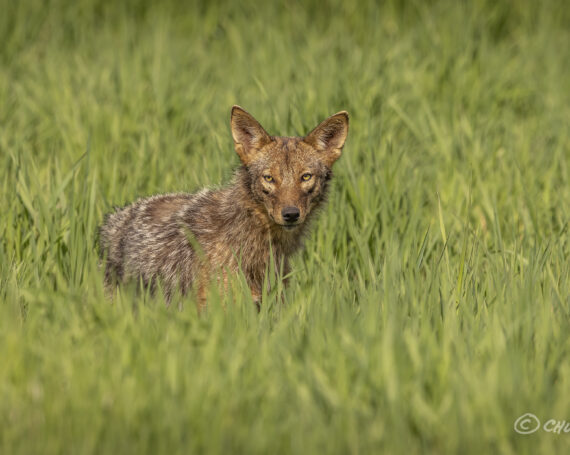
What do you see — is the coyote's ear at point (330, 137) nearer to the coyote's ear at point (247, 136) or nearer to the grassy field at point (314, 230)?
the coyote's ear at point (247, 136)

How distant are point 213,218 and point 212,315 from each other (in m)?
1.54

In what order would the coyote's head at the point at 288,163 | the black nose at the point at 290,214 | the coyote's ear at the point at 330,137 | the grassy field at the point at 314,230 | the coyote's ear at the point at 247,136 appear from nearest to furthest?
1. the grassy field at the point at 314,230
2. the black nose at the point at 290,214
3. the coyote's head at the point at 288,163
4. the coyote's ear at the point at 247,136
5. the coyote's ear at the point at 330,137

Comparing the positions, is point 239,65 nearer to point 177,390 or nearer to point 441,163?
point 441,163

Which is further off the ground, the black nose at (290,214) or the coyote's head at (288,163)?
the coyote's head at (288,163)

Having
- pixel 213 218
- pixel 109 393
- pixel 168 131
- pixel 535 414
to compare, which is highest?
pixel 168 131

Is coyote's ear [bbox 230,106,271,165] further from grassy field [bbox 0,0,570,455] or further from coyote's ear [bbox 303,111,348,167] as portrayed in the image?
grassy field [bbox 0,0,570,455]

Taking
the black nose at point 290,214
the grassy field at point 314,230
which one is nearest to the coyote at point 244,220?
the black nose at point 290,214

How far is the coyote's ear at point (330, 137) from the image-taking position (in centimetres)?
589

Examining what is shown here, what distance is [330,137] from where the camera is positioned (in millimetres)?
6008

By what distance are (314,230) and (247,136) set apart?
1023 millimetres

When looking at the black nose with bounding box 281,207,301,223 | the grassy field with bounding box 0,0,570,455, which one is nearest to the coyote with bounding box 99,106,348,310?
the black nose with bounding box 281,207,301,223

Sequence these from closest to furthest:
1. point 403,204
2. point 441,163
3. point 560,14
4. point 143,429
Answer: point 143,429 < point 403,204 < point 441,163 < point 560,14

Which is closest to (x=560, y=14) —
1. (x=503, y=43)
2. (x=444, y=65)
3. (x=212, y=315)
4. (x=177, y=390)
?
(x=503, y=43)

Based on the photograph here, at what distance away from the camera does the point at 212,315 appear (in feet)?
15.0
